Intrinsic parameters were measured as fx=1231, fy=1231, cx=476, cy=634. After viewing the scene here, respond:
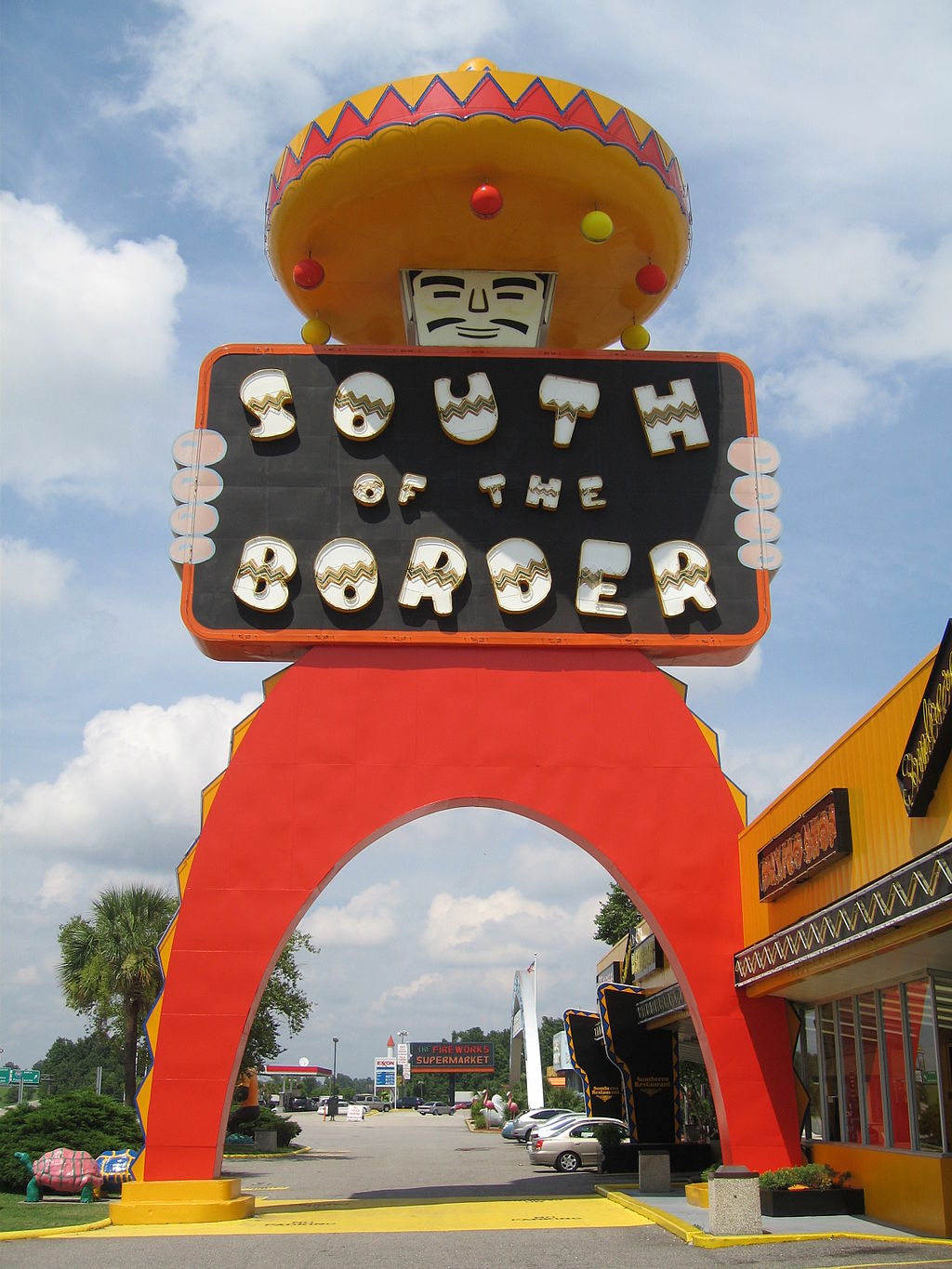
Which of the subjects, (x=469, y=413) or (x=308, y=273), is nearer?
(x=469, y=413)

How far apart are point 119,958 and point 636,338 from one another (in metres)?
21.8

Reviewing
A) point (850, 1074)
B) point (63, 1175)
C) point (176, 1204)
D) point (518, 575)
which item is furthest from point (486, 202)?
point (63, 1175)

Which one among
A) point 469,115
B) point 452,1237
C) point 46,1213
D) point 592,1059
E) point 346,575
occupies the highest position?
point 469,115

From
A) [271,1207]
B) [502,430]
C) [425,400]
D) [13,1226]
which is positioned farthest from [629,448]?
[13,1226]

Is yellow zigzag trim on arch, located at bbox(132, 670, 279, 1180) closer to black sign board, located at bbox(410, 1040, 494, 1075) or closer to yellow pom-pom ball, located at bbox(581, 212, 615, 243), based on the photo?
yellow pom-pom ball, located at bbox(581, 212, 615, 243)

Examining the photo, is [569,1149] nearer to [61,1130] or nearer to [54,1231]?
[61,1130]

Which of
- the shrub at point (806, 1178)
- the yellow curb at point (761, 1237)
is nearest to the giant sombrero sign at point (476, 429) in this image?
the shrub at point (806, 1178)

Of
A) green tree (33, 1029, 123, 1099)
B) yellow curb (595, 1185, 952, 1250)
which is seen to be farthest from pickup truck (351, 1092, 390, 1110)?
yellow curb (595, 1185, 952, 1250)

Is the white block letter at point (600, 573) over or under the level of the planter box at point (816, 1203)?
over

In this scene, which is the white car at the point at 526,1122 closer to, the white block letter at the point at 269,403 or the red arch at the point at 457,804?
the red arch at the point at 457,804

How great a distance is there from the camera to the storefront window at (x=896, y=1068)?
1553 centimetres

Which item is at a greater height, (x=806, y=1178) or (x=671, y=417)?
(x=671, y=417)

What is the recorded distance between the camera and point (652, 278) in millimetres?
21688

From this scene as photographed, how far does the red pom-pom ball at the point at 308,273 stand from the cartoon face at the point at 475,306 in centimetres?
151
